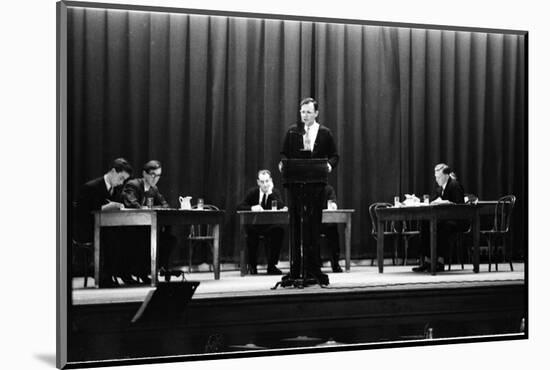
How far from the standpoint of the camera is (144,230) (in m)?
8.05

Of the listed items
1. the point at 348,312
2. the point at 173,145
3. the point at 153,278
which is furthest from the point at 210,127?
the point at 348,312

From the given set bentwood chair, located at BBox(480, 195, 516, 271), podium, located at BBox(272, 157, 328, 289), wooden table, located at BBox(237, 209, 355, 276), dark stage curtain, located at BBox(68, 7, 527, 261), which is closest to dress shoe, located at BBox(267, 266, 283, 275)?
podium, located at BBox(272, 157, 328, 289)

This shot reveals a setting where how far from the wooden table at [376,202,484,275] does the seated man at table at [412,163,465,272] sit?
0.13ft

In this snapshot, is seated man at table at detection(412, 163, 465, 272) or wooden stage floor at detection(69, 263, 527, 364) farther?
seated man at table at detection(412, 163, 465, 272)

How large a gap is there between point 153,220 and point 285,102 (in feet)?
4.99

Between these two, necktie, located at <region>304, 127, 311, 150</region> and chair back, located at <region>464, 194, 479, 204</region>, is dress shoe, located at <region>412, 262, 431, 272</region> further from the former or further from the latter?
necktie, located at <region>304, 127, 311, 150</region>

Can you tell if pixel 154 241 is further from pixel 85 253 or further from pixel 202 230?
pixel 85 253

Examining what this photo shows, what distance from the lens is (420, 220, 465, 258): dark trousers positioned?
891 cm

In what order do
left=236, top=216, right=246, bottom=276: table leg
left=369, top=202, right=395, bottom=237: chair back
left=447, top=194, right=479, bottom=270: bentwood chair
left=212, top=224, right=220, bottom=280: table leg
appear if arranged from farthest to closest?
left=447, top=194, right=479, bottom=270: bentwood chair < left=369, top=202, right=395, bottom=237: chair back < left=236, top=216, right=246, bottom=276: table leg < left=212, top=224, right=220, bottom=280: table leg

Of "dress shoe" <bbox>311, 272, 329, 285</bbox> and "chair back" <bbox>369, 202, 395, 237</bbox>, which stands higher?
"chair back" <bbox>369, 202, 395, 237</bbox>

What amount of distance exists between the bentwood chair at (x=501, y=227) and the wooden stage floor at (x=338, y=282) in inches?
6.4

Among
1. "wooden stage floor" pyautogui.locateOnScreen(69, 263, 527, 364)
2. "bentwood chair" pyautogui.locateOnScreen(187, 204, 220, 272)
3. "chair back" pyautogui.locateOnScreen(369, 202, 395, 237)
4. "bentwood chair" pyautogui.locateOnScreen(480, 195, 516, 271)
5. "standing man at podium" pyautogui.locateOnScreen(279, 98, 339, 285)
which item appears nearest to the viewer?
"wooden stage floor" pyautogui.locateOnScreen(69, 263, 527, 364)

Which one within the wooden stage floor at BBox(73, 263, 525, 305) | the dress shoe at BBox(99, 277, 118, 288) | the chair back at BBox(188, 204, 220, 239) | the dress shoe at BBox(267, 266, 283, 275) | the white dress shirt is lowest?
the wooden stage floor at BBox(73, 263, 525, 305)

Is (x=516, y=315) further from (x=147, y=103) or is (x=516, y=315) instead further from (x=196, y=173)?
(x=147, y=103)
